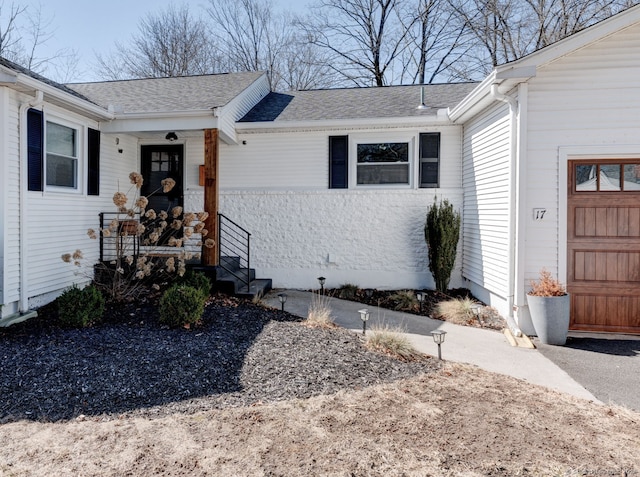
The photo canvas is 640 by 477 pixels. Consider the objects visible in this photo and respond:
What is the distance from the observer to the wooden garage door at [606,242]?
5586 millimetres

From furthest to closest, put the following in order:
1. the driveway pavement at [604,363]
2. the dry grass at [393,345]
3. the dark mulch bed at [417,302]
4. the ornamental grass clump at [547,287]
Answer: the dark mulch bed at [417,302] < the ornamental grass clump at [547,287] < the dry grass at [393,345] < the driveway pavement at [604,363]

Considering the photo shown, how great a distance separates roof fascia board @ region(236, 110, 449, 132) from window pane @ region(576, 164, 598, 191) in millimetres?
2700

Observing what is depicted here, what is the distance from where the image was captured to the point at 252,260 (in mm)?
8516

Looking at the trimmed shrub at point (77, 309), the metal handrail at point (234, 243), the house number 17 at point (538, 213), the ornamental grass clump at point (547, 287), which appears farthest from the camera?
the metal handrail at point (234, 243)

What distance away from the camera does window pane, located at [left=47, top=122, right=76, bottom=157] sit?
6305 mm

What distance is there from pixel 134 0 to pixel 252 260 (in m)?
13.3

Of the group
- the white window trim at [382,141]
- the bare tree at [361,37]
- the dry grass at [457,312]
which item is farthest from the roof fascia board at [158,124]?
the bare tree at [361,37]

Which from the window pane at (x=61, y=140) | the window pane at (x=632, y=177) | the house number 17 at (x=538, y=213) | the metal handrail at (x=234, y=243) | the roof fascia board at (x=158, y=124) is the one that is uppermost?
the roof fascia board at (x=158, y=124)

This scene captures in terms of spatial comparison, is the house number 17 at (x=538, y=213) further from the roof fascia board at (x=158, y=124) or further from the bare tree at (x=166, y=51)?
the bare tree at (x=166, y=51)

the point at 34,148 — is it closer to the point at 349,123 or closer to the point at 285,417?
the point at 349,123

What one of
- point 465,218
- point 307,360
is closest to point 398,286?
point 465,218

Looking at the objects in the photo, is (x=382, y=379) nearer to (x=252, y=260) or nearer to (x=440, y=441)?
(x=440, y=441)

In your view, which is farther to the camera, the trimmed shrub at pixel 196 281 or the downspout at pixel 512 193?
the trimmed shrub at pixel 196 281

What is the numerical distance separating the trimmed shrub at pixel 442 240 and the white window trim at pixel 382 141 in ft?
2.65
